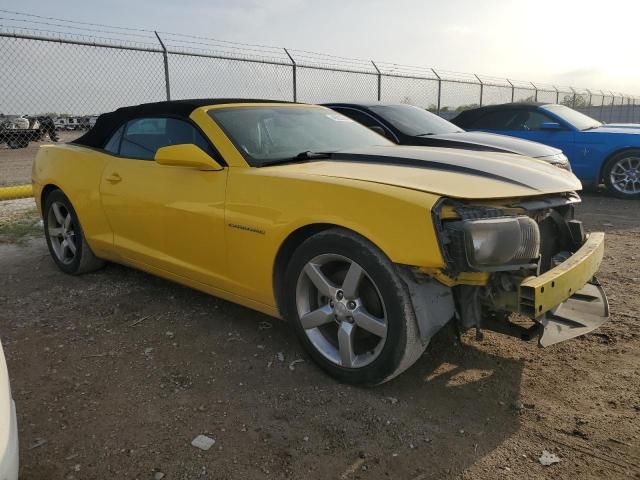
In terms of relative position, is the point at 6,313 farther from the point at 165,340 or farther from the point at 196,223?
the point at 196,223

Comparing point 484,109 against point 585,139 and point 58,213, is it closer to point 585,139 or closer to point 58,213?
point 585,139

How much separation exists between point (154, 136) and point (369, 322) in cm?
220

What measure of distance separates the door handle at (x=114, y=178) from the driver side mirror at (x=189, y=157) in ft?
2.67

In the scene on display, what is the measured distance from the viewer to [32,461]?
2.21 metres

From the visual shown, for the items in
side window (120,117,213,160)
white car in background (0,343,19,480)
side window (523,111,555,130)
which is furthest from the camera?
side window (523,111,555,130)

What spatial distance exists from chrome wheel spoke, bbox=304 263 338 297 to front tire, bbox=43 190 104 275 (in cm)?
247

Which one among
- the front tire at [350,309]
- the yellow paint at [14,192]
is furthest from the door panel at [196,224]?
the yellow paint at [14,192]

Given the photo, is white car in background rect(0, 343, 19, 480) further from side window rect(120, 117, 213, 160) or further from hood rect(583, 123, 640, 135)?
hood rect(583, 123, 640, 135)

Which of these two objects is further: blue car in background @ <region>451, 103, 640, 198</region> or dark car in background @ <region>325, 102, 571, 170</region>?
blue car in background @ <region>451, 103, 640, 198</region>

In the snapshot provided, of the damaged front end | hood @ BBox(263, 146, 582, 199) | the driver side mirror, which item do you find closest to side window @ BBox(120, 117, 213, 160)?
the driver side mirror

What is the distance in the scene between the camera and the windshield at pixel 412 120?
6.74 metres

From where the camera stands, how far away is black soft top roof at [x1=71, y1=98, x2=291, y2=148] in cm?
362

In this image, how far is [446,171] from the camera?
277cm

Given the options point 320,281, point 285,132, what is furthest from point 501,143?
point 320,281
